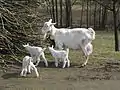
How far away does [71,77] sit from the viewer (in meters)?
8.41

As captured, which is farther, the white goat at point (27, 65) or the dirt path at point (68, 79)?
the white goat at point (27, 65)

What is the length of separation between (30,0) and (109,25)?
81.2 feet

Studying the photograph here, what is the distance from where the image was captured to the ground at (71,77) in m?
7.74

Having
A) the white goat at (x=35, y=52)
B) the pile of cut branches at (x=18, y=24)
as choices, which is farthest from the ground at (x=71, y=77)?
the pile of cut branches at (x=18, y=24)

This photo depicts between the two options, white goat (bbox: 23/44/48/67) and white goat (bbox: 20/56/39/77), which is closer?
white goat (bbox: 20/56/39/77)

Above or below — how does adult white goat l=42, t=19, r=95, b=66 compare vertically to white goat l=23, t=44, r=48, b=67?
above

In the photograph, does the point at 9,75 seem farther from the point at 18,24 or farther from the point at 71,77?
the point at 18,24

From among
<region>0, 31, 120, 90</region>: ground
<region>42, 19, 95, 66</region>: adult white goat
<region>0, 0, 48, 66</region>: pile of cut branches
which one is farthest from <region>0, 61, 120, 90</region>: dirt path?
<region>0, 0, 48, 66</region>: pile of cut branches

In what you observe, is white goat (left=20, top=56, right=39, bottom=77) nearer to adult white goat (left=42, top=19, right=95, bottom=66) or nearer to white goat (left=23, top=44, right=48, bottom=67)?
white goat (left=23, top=44, right=48, bottom=67)

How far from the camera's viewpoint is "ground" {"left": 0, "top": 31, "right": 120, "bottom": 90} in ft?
25.4

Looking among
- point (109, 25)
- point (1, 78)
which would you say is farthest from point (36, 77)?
point (109, 25)

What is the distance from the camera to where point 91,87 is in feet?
25.3

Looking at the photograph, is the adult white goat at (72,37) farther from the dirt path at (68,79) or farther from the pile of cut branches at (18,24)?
the pile of cut branches at (18,24)

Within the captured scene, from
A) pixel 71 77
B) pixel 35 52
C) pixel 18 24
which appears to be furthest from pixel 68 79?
pixel 18 24
